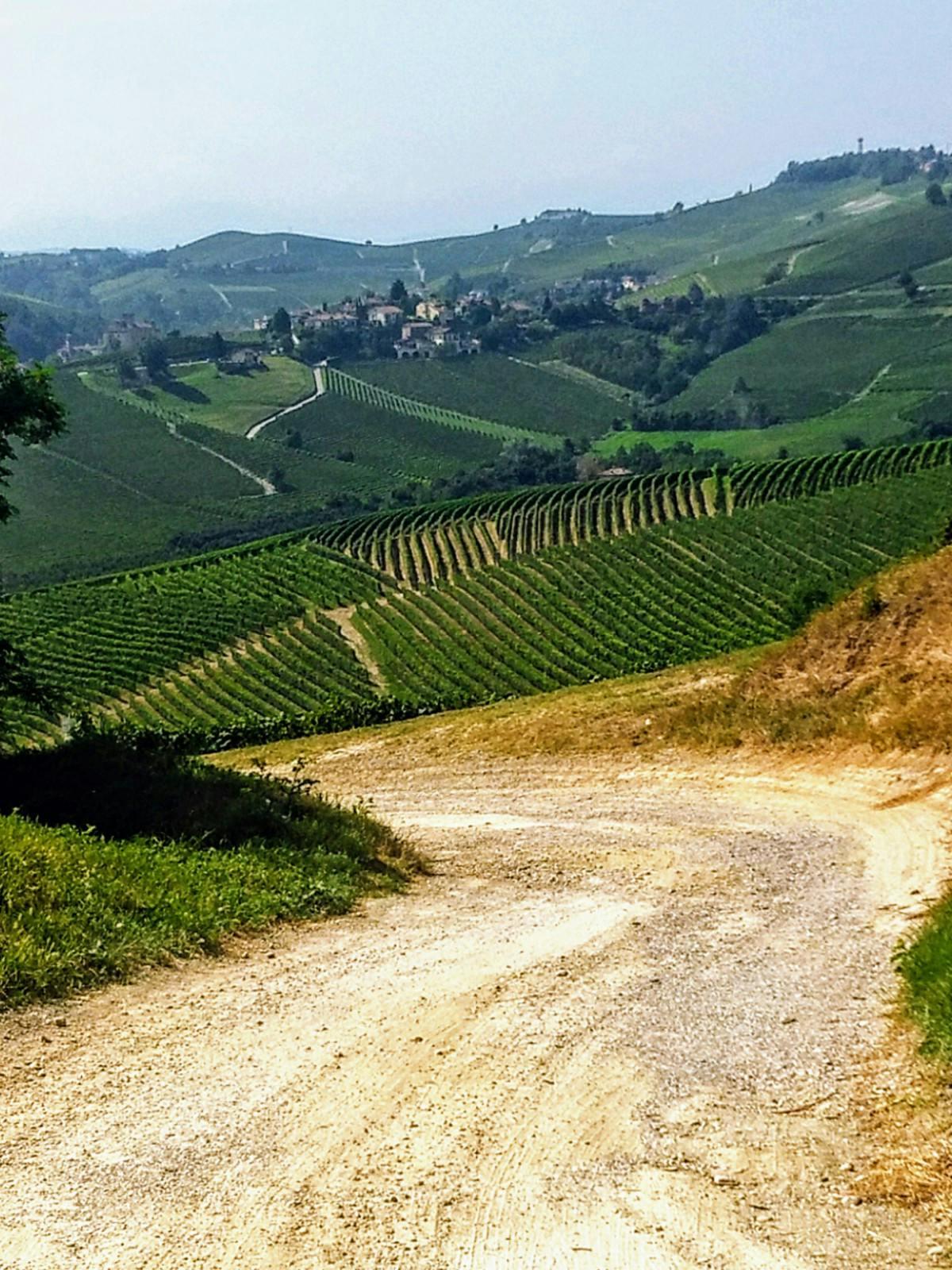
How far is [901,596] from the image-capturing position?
69.8ft

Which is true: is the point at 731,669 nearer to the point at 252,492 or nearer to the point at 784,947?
the point at 784,947

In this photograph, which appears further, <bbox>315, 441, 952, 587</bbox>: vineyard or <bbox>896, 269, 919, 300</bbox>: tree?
<bbox>896, 269, 919, 300</bbox>: tree

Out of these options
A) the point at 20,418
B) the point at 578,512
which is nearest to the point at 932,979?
the point at 20,418

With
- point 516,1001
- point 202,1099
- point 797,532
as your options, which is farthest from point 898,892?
point 797,532

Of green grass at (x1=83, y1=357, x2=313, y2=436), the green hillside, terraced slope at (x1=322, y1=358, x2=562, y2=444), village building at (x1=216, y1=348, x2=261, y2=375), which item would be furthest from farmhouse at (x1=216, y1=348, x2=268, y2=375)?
the green hillside

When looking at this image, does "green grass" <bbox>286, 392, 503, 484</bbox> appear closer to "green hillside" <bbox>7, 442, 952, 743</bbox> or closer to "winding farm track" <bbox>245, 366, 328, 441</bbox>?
"winding farm track" <bbox>245, 366, 328, 441</bbox>

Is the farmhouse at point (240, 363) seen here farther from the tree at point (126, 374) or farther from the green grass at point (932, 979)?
the green grass at point (932, 979)

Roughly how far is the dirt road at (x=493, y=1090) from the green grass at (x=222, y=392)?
150125 millimetres

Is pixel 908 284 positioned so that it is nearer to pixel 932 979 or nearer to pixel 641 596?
pixel 641 596

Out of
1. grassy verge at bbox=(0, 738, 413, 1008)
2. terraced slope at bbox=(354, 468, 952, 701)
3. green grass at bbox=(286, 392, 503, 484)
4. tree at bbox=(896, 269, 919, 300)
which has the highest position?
tree at bbox=(896, 269, 919, 300)

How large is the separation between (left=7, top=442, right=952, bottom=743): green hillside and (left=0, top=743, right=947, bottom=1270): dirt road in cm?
3077

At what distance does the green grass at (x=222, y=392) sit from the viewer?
163375mm

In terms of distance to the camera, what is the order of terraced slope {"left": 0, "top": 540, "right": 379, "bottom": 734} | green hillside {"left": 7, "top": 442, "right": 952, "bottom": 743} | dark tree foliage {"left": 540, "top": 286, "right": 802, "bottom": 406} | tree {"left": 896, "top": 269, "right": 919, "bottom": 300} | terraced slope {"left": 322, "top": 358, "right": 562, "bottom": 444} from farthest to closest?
tree {"left": 896, "top": 269, "right": 919, "bottom": 300}
dark tree foliage {"left": 540, "top": 286, "right": 802, "bottom": 406}
terraced slope {"left": 322, "top": 358, "right": 562, "bottom": 444}
terraced slope {"left": 0, "top": 540, "right": 379, "bottom": 734}
green hillside {"left": 7, "top": 442, "right": 952, "bottom": 743}

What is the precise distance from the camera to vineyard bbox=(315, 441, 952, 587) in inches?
3472
